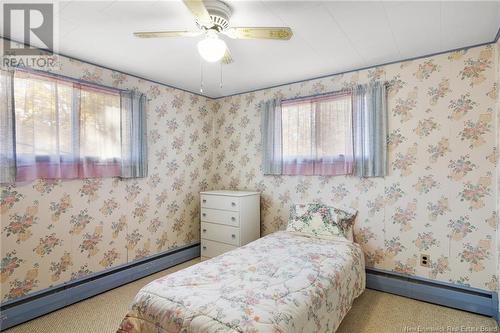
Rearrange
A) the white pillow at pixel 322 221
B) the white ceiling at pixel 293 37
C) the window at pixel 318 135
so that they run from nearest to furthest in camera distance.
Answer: the white ceiling at pixel 293 37, the white pillow at pixel 322 221, the window at pixel 318 135

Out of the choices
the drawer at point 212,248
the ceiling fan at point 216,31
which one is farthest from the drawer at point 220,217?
the ceiling fan at point 216,31

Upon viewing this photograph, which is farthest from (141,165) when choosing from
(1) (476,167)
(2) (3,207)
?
(1) (476,167)

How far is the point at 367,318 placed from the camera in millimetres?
2248

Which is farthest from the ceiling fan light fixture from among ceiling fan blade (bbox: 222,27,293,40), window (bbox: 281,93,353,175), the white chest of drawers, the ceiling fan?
the white chest of drawers

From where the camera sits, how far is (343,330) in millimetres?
2082

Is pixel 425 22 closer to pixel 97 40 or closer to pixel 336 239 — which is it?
pixel 336 239

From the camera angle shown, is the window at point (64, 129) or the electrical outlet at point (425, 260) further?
the electrical outlet at point (425, 260)

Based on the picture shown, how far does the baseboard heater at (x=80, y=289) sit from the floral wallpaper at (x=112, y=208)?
0.21 feet

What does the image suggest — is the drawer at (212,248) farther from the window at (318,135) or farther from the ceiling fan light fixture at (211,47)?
the ceiling fan light fixture at (211,47)

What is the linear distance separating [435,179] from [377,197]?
0.54 m

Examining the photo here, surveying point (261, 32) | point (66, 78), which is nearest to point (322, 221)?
point (261, 32)

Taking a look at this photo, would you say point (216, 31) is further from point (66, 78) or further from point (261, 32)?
point (66, 78)

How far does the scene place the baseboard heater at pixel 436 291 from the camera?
7.43ft

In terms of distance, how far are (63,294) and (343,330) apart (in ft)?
8.08
